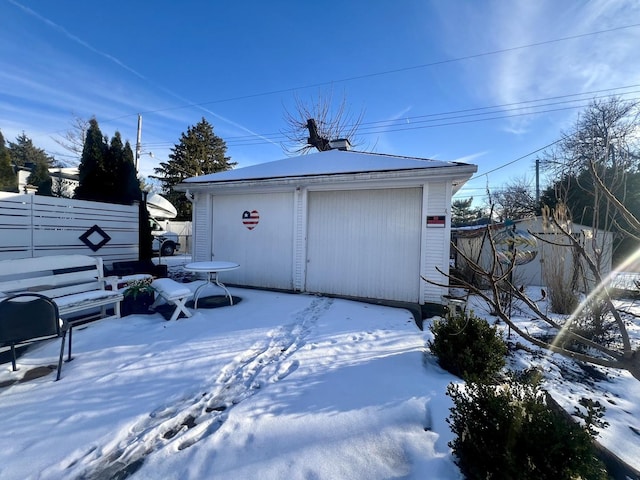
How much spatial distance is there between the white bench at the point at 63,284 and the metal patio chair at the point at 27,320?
85 cm

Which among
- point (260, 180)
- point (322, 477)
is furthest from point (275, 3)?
point (322, 477)

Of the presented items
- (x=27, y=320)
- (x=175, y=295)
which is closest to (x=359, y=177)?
(x=175, y=295)

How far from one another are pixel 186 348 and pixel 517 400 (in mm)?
3234

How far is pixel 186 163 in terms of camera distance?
23.2 m

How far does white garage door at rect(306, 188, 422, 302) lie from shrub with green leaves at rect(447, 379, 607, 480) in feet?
13.4

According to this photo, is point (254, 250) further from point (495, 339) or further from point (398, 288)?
point (495, 339)

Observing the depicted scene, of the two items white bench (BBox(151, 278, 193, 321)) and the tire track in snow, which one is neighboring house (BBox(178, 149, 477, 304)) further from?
the tire track in snow

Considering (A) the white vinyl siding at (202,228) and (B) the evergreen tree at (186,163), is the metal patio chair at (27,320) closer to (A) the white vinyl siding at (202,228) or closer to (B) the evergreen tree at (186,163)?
(A) the white vinyl siding at (202,228)

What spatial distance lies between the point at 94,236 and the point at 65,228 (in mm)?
572

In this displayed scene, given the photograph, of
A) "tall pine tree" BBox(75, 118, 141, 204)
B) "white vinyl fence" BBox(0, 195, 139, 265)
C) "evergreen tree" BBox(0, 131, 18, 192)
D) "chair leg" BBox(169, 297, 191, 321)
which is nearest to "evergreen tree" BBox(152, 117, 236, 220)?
"evergreen tree" BBox(0, 131, 18, 192)

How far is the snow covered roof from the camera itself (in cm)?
528

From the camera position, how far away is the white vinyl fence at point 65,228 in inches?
188

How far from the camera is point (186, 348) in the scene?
3139 mm

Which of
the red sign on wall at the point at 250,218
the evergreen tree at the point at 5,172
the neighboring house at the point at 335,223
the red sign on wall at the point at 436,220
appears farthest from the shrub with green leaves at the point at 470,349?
the evergreen tree at the point at 5,172
